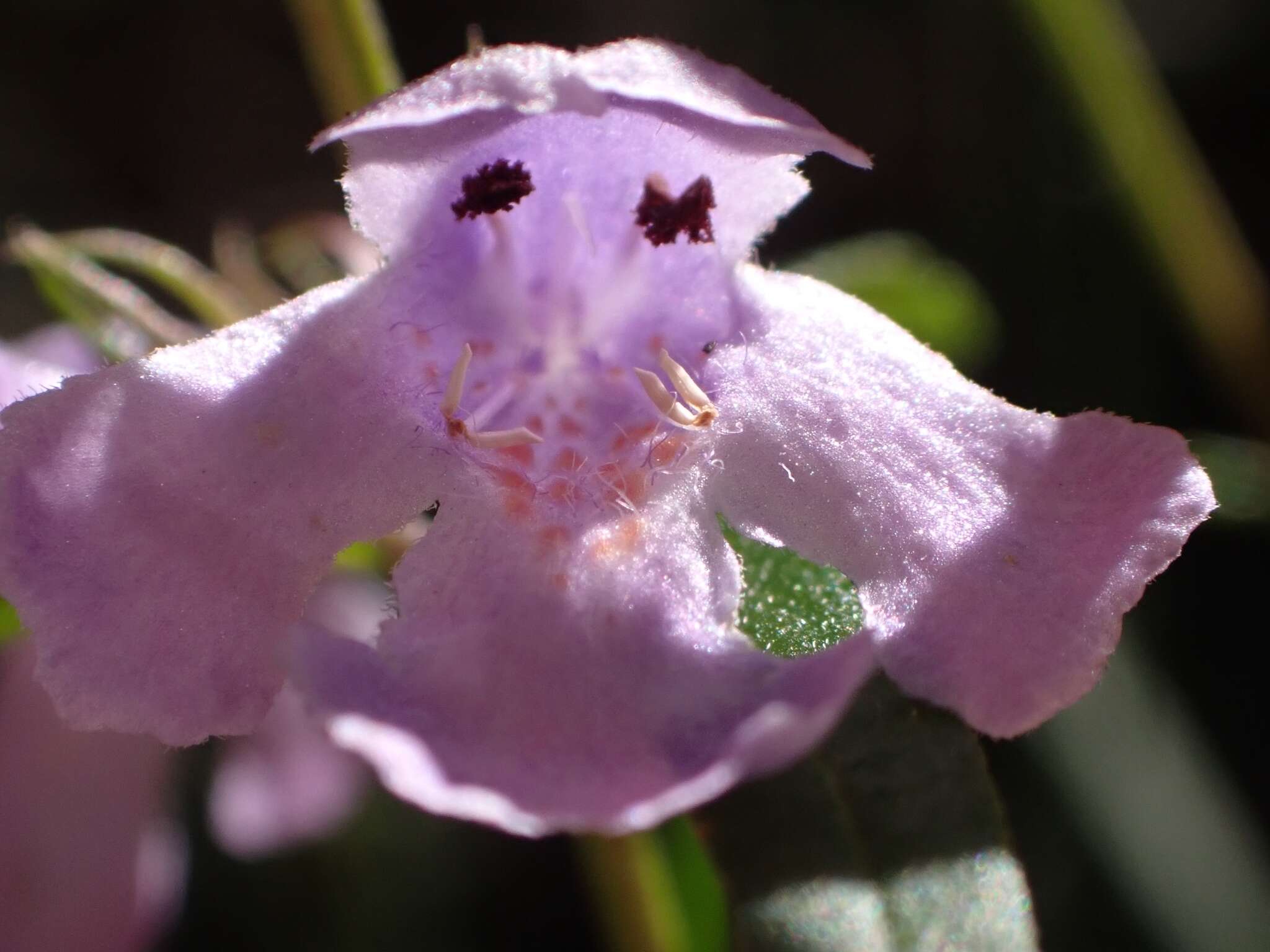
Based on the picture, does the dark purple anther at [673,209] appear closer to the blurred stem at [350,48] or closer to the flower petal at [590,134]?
the flower petal at [590,134]

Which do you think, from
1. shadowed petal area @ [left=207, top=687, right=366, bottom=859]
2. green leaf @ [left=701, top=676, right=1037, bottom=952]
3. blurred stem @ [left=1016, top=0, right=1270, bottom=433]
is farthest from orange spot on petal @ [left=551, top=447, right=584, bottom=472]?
blurred stem @ [left=1016, top=0, right=1270, bottom=433]

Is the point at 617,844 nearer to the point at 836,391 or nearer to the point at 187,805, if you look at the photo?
the point at 836,391

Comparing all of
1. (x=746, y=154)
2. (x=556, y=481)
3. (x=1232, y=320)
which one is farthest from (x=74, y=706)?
(x=1232, y=320)

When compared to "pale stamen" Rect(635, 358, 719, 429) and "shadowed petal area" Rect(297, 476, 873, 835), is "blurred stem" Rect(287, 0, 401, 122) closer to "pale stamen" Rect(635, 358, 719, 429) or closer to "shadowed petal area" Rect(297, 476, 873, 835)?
"pale stamen" Rect(635, 358, 719, 429)

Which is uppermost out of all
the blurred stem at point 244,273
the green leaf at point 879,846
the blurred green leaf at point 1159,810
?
the blurred stem at point 244,273

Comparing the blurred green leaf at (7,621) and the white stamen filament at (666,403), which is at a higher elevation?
the white stamen filament at (666,403)

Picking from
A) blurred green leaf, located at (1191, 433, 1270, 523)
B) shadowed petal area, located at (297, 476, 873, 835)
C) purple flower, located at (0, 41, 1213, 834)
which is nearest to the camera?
shadowed petal area, located at (297, 476, 873, 835)

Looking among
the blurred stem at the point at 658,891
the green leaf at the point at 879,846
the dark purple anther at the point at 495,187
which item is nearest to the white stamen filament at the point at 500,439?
the dark purple anther at the point at 495,187
